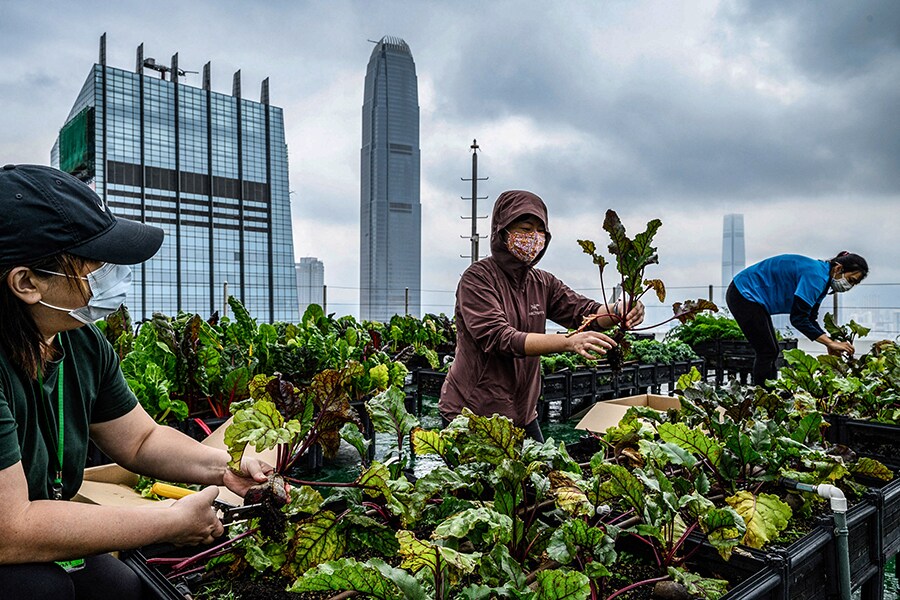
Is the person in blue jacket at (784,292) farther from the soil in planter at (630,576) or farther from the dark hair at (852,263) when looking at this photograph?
the soil in planter at (630,576)

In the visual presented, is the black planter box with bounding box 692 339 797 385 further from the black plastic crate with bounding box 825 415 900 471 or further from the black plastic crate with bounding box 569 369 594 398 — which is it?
the black plastic crate with bounding box 825 415 900 471

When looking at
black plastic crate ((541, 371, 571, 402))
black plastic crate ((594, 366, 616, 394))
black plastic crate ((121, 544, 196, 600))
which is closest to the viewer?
black plastic crate ((121, 544, 196, 600))

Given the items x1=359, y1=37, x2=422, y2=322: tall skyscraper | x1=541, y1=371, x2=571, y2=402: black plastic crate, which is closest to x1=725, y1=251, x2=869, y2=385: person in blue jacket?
x1=541, y1=371, x2=571, y2=402: black plastic crate

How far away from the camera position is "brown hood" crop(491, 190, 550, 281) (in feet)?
7.03

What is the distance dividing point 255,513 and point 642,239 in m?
1.42

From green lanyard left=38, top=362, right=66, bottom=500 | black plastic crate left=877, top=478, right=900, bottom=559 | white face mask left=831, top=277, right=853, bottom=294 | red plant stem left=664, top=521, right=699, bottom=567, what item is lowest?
black plastic crate left=877, top=478, right=900, bottom=559

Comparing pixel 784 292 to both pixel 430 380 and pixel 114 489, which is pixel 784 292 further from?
pixel 114 489

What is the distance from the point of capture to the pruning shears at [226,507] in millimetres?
1110

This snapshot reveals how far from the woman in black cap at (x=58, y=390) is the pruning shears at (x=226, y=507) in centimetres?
5

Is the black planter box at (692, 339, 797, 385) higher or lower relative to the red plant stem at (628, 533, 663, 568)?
lower

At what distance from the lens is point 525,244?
2180mm

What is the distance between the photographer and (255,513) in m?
1.12

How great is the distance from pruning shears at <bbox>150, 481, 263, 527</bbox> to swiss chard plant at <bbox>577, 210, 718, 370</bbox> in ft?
4.38

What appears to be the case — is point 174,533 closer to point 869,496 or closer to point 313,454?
point 869,496
